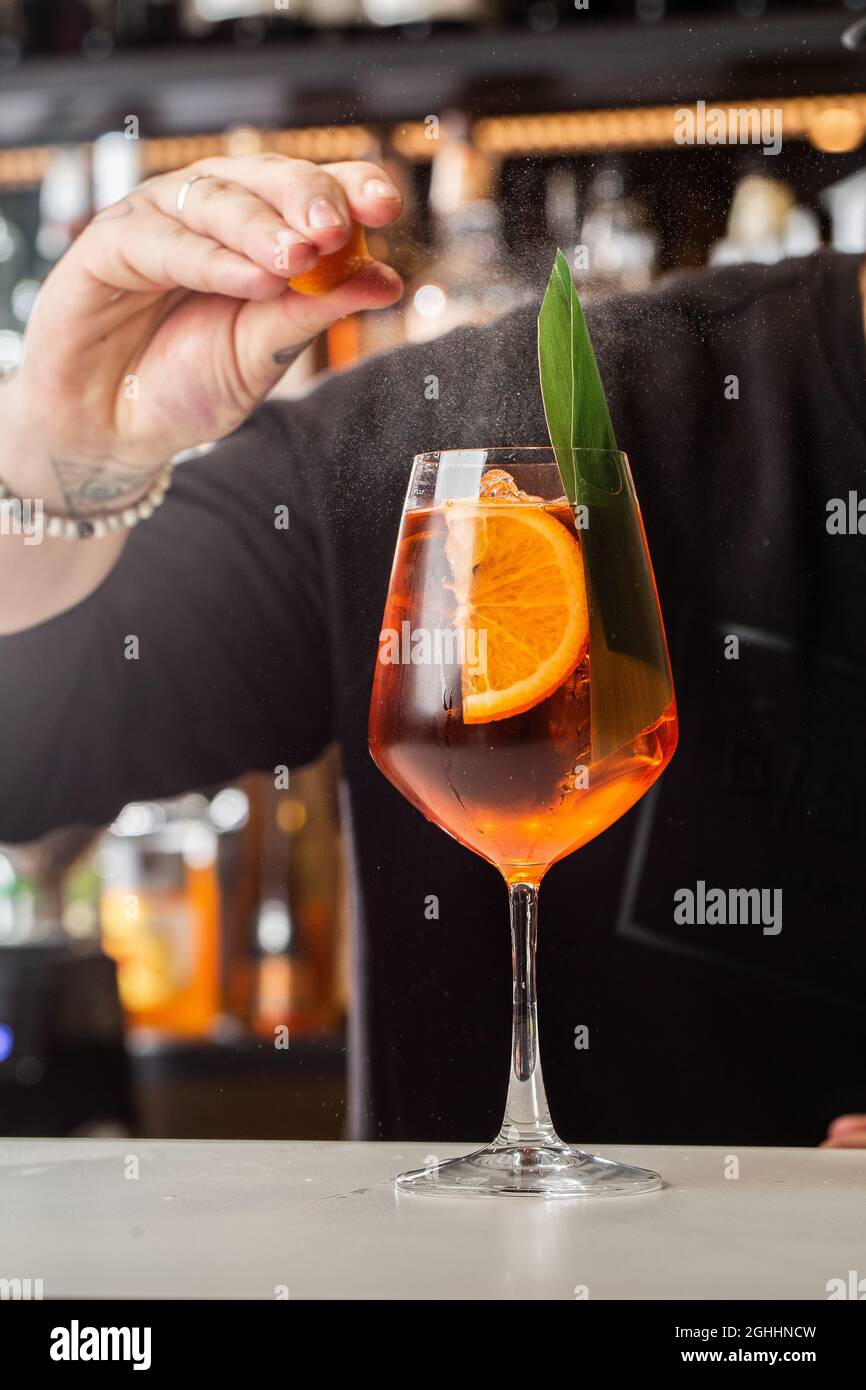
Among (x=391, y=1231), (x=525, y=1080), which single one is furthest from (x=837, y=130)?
(x=391, y=1231)

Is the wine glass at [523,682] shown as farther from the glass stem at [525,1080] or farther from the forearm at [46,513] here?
the forearm at [46,513]

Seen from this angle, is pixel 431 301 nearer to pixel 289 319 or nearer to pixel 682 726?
pixel 289 319

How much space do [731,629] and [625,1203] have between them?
2.26ft

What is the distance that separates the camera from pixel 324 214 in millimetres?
985

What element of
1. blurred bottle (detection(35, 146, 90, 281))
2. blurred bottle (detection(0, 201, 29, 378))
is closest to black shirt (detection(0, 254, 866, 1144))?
blurred bottle (detection(35, 146, 90, 281))

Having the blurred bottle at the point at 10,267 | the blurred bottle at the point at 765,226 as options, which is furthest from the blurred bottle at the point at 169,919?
the blurred bottle at the point at 765,226

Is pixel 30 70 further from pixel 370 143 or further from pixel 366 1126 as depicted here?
pixel 366 1126

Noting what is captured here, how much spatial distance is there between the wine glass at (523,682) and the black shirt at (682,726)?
51 cm

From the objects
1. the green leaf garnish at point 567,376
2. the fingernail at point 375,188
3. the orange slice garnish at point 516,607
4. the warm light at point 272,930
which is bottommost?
the warm light at point 272,930


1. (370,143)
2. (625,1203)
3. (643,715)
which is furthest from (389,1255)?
(370,143)

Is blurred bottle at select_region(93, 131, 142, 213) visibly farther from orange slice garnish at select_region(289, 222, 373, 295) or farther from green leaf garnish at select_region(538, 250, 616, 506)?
green leaf garnish at select_region(538, 250, 616, 506)

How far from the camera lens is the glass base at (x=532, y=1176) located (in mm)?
613

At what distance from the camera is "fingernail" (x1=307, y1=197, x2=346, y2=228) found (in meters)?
0.98

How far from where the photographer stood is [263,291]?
1.04 metres
